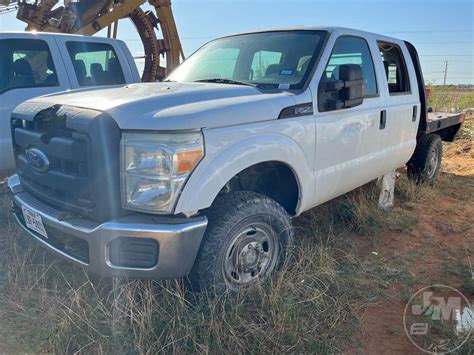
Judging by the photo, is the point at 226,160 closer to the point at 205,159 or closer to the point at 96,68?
the point at 205,159

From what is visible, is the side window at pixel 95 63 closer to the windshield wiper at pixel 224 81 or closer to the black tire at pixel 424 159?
the windshield wiper at pixel 224 81

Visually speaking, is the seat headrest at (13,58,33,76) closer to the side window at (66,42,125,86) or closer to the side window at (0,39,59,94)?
the side window at (0,39,59,94)

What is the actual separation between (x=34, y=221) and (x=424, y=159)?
4.95 m

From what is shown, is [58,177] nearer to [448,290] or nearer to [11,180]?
[11,180]

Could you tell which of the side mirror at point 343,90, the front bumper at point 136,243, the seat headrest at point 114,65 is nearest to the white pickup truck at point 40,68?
the seat headrest at point 114,65

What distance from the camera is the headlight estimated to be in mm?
2320

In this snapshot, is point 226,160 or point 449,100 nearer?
point 226,160

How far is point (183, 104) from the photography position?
256 centimetres

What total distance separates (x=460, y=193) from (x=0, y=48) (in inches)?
244

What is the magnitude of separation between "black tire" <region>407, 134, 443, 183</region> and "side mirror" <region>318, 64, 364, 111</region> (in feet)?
9.59

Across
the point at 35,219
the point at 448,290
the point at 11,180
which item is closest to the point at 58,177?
the point at 35,219

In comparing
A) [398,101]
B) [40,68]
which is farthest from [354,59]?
[40,68]

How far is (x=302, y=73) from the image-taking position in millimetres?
3273

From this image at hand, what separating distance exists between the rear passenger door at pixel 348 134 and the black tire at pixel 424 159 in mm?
1719
